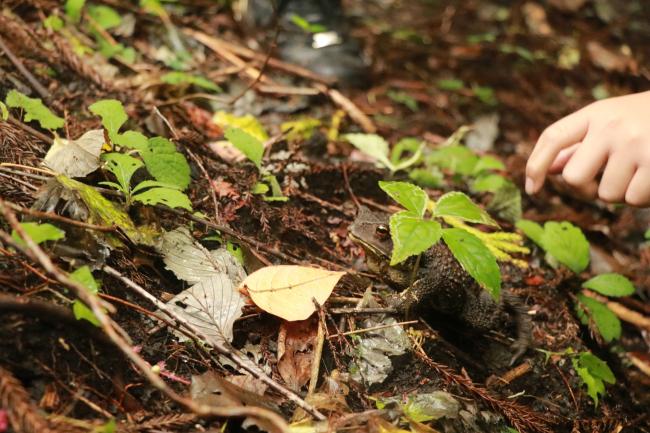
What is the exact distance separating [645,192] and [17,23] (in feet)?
11.3

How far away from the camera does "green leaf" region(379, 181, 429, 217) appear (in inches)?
68.5

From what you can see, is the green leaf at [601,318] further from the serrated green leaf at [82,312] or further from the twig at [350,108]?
the serrated green leaf at [82,312]

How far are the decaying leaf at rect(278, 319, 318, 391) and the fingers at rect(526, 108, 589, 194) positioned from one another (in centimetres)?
126

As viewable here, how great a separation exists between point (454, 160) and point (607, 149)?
135 cm

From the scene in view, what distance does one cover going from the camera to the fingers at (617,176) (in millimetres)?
1805

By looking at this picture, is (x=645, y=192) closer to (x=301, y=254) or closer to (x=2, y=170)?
(x=301, y=254)

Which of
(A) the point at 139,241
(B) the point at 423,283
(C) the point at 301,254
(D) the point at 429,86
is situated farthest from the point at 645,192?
(D) the point at 429,86

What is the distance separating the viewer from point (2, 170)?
5.32 feet

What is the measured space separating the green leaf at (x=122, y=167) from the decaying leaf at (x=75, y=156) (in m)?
0.05

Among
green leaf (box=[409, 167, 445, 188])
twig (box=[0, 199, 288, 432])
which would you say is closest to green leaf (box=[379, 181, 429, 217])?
twig (box=[0, 199, 288, 432])

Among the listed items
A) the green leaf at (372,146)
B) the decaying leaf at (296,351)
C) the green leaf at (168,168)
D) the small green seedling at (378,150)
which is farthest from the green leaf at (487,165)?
the green leaf at (168,168)

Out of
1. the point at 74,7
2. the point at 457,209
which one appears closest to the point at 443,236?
the point at 457,209

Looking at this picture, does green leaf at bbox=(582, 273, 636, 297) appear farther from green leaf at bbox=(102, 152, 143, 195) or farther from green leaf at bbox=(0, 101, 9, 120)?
green leaf at bbox=(0, 101, 9, 120)

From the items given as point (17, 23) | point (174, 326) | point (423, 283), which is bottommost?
point (423, 283)
